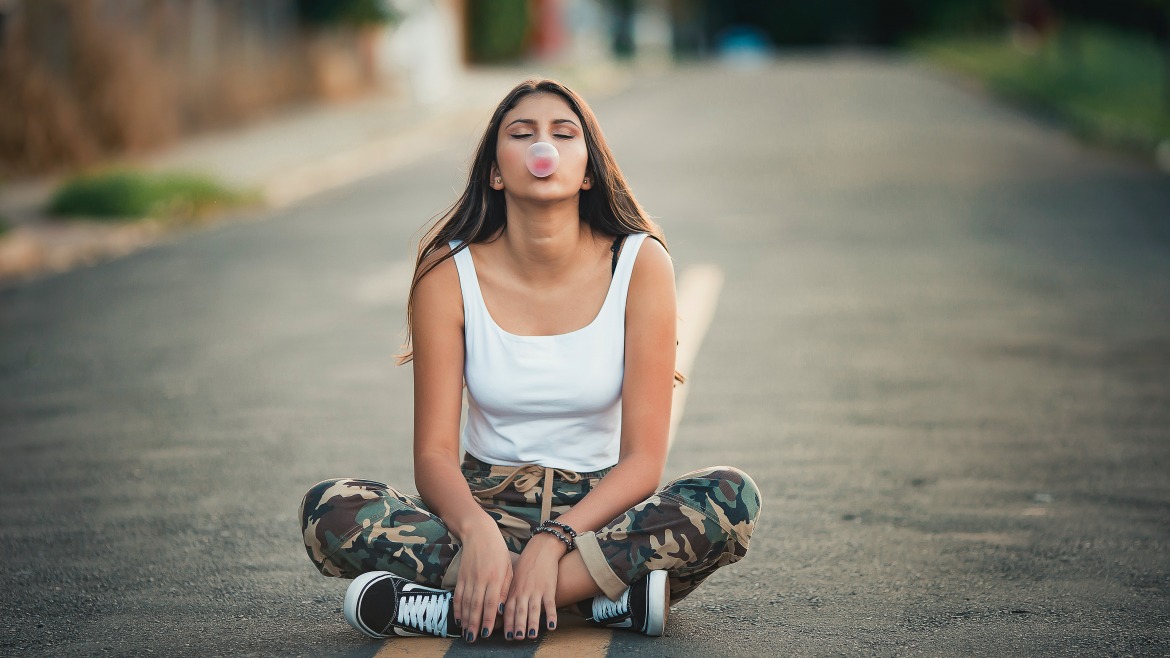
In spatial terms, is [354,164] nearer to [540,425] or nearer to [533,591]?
[540,425]

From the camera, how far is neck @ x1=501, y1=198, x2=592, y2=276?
13.5ft

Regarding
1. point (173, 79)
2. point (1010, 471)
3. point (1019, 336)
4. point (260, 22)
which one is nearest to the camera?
point (1010, 471)

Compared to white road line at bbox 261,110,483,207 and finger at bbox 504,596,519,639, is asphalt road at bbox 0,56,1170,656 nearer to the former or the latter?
finger at bbox 504,596,519,639

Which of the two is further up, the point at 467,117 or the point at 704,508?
the point at 704,508

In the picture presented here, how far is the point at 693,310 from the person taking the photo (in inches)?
377

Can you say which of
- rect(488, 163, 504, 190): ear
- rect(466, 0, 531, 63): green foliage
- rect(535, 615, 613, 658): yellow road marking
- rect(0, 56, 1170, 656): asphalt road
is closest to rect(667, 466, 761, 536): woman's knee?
rect(0, 56, 1170, 656): asphalt road

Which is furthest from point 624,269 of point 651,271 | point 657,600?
point 657,600

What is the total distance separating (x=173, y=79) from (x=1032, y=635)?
67.1 feet

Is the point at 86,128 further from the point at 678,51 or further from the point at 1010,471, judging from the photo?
the point at 678,51

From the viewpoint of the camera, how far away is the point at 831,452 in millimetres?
6211

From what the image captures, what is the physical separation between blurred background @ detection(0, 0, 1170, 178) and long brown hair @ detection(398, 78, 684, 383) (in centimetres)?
1490

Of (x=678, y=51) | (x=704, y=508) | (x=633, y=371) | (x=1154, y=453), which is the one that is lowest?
(x=678, y=51)

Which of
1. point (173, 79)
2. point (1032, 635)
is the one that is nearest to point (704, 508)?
point (1032, 635)

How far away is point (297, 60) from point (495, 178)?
999 inches
